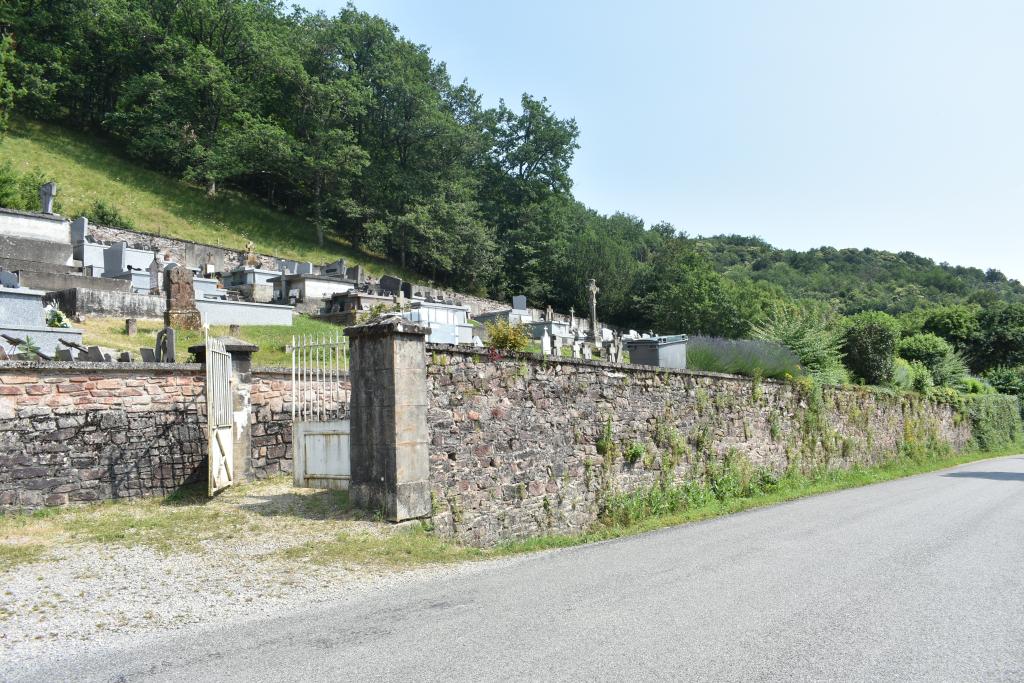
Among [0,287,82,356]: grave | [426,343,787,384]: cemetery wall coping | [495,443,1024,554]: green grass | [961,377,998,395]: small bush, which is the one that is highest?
[0,287,82,356]: grave

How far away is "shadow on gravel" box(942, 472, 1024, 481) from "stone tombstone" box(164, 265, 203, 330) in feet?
66.3

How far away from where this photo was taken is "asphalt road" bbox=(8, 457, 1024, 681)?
13.8ft

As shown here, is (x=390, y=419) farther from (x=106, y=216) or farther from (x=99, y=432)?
(x=106, y=216)

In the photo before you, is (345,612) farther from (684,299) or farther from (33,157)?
(684,299)

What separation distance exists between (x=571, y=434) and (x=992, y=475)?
14.0m

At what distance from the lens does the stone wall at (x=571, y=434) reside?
29.0 feet

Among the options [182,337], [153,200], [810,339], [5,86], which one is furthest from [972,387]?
[5,86]

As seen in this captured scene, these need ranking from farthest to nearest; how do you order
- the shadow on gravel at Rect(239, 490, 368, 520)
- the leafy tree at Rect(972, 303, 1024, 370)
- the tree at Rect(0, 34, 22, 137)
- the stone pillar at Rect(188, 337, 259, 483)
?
the leafy tree at Rect(972, 303, 1024, 370) < the tree at Rect(0, 34, 22, 137) < the stone pillar at Rect(188, 337, 259, 483) < the shadow on gravel at Rect(239, 490, 368, 520)

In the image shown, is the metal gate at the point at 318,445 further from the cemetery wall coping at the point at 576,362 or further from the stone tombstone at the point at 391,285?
the stone tombstone at the point at 391,285

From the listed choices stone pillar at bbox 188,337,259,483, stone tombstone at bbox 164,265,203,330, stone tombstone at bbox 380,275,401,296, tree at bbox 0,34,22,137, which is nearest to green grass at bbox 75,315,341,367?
stone tombstone at bbox 164,265,203,330

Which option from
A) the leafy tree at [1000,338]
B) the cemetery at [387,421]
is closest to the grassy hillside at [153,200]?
the cemetery at [387,421]

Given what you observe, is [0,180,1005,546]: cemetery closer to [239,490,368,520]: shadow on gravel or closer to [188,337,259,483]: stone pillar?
[188,337,259,483]: stone pillar

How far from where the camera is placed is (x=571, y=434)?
35.3 ft

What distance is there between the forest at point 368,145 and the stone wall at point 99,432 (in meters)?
37.5
